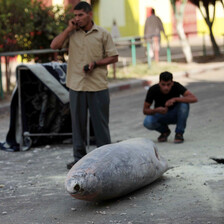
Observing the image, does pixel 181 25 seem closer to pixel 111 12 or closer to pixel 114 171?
pixel 111 12

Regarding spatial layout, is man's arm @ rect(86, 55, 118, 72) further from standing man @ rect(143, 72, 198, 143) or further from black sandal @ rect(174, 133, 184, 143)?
black sandal @ rect(174, 133, 184, 143)

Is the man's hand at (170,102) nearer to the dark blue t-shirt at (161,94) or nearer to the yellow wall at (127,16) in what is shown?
the dark blue t-shirt at (161,94)

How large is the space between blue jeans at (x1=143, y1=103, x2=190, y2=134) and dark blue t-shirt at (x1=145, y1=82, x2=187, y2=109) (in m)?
0.16

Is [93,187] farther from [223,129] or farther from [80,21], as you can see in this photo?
[223,129]

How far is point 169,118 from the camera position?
8.80 metres

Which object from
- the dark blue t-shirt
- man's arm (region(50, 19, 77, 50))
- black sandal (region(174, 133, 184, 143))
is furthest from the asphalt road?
man's arm (region(50, 19, 77, 50))

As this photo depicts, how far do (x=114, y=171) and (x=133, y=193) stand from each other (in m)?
0.40

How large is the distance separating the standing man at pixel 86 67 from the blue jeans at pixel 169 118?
5.67ft

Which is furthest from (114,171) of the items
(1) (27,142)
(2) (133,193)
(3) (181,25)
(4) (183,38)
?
(3) (181,25)

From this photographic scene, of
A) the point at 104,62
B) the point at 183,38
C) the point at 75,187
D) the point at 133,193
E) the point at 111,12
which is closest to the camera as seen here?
the point at 75,187

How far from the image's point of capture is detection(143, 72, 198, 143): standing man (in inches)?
337

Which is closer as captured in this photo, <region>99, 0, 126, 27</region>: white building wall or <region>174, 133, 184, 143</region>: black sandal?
<region>174, 133, 184, 143</region>: black sandal

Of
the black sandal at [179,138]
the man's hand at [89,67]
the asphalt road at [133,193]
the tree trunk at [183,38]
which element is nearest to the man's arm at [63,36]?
the man's hand at [89,67]

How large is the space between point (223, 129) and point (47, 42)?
6.94 m
